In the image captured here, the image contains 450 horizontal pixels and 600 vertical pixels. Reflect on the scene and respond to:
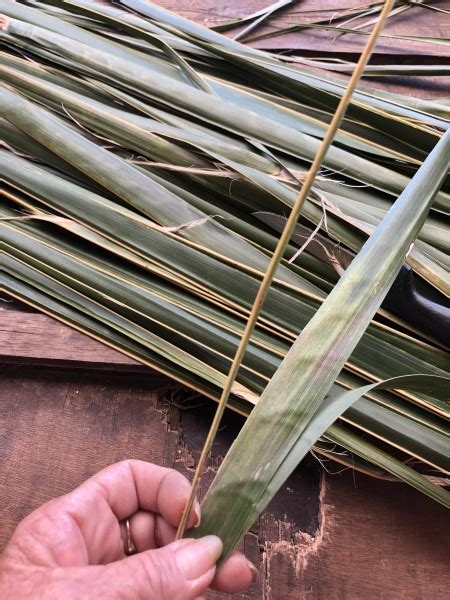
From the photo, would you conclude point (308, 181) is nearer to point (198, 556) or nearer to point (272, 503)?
point (198, 556)

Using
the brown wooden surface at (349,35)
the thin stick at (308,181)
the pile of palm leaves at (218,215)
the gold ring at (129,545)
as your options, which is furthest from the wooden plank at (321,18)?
the gold ring at (129,545)

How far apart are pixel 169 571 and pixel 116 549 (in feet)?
0.63

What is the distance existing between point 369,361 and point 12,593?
515 millimetres

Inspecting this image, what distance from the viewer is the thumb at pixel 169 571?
51cm

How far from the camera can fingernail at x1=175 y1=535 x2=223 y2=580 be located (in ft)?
1.76

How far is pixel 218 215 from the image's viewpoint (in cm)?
88

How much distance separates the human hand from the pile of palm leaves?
18cm

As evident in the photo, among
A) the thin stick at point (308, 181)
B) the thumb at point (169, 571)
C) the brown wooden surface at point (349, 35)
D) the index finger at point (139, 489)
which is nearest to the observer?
the thin stick at point (308, 181)

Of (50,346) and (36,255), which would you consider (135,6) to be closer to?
(36,255)

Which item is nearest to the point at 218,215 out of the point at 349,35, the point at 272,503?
the point at 272,503

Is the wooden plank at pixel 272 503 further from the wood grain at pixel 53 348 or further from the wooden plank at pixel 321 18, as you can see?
the wooden plank at pixel 321 18

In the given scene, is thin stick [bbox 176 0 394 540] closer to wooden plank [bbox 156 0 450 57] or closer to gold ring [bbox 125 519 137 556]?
gold ring [bbox 125 519 137 556]

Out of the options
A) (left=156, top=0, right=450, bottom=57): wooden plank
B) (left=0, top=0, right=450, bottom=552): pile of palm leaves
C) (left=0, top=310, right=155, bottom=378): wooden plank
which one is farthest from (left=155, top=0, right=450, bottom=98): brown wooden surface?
(left=0, top=310, right=155, bottom=378): wooden plank

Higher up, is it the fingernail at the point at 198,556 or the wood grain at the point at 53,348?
the wood grain at the point at 53,348
